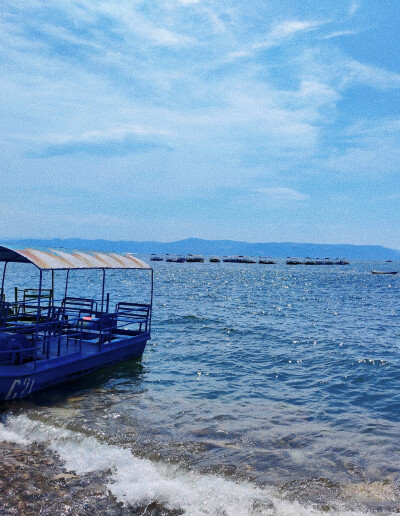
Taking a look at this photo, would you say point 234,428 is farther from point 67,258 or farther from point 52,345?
point 67,258

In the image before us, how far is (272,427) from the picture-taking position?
1065cm

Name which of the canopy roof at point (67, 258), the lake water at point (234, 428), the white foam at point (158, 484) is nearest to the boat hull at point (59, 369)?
the lake water at point (234, 428)

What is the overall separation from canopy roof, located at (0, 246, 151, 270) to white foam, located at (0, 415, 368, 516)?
422cm

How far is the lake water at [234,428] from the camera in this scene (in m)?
7.42

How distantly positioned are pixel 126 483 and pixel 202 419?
380cm

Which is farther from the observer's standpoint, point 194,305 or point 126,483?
point 194,305

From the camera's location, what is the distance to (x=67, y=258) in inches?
505

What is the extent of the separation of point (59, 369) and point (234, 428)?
16.8ft

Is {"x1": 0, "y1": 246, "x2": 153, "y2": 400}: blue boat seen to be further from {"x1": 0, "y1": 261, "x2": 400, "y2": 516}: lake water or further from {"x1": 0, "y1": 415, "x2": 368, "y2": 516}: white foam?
{"x1": 0, "y1": 415, "x2": 368, "y2": 516}: white foam

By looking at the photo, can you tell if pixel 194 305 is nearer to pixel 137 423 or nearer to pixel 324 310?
pixel 324 310

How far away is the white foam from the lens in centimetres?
695

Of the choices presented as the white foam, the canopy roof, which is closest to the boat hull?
the white foam

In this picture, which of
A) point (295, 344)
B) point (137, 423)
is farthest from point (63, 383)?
point (295, 344)

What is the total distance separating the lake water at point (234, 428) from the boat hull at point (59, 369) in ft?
1.08
